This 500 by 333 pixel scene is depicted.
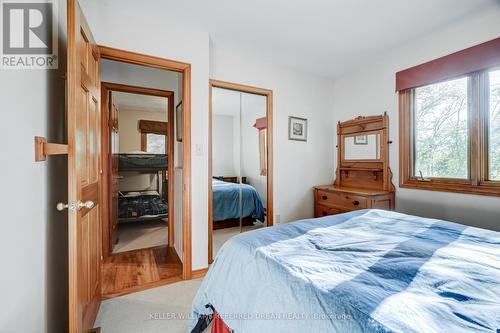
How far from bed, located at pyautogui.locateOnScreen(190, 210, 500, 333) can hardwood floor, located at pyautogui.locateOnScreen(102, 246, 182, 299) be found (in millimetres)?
1019

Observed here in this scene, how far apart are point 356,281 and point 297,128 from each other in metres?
2.75

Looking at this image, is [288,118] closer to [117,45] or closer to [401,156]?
[401,156]

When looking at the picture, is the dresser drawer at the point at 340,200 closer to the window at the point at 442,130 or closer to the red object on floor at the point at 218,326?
the window at the point at 442,130

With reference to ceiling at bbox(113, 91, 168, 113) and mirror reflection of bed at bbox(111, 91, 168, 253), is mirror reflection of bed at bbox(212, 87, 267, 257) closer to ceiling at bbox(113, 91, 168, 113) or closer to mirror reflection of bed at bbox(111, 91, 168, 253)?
mirror reflection of bed at bbox(111, 91, 168, 253)

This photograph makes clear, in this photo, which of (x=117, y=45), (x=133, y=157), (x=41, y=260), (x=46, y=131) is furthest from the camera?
(x=133, y=157)

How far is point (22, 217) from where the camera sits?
3.12ft

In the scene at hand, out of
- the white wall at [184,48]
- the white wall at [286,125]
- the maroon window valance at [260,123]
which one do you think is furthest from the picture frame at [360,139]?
the white wall at [184,48]

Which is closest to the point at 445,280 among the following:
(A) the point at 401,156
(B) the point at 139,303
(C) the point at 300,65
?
(B) the point at 139,303

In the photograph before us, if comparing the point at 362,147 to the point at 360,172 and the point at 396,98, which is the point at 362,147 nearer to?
the point at 360,172

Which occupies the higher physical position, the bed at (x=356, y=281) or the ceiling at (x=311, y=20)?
the ceiling at (x=311, y=20)

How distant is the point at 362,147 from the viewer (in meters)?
3.31

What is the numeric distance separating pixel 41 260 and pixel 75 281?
18 centimetres

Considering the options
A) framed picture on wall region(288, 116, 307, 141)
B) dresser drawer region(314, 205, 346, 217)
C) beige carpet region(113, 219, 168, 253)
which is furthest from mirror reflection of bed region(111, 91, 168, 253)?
framed picture on wall region(288, 116, 307, 141)

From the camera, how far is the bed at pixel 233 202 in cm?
308
